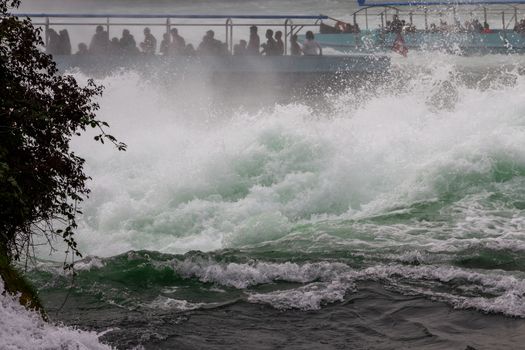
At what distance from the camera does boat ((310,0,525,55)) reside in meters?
27.3

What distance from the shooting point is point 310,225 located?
13.4 metres

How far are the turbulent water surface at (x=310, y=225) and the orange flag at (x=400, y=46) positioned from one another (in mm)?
1829

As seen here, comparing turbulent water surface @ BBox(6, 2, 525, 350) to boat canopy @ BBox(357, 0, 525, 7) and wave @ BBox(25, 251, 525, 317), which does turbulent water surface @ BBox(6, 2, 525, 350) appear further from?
boat canopy @ BBox(357, 0, 525, 7)

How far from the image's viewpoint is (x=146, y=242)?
13.3m

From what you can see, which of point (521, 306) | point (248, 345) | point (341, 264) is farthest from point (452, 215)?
point (248, 345)

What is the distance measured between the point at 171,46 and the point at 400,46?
7262 mm

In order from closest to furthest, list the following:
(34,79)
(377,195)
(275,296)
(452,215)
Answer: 1. (34,79)
2. (275,296)
3. (452,215)
4. (377,195)

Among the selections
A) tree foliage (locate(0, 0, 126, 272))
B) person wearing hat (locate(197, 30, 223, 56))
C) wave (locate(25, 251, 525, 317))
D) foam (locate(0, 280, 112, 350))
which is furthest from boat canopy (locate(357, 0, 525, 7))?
foam (locate(0, 280, 112, 350))

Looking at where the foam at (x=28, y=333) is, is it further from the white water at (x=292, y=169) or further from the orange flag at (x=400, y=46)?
the orange flag at (x=400, y=46)

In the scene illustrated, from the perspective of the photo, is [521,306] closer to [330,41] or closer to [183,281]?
[183,281]

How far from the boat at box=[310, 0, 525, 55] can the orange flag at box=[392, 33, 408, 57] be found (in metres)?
0.09

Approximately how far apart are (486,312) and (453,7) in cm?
2188

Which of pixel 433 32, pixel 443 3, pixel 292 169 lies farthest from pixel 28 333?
pixel 443 3

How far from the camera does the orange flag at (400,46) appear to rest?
26.6m
